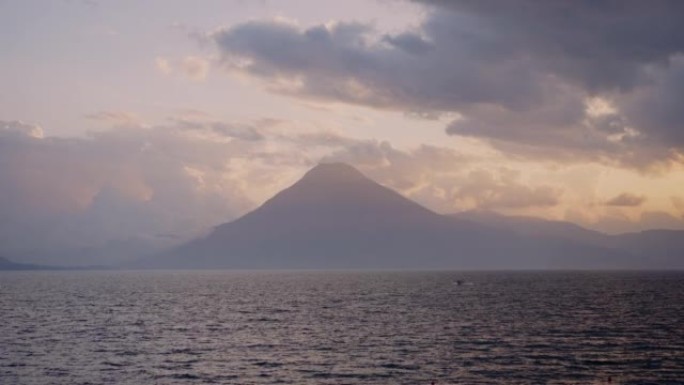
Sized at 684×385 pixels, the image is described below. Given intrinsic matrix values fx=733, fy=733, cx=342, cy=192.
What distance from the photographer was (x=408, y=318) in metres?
119

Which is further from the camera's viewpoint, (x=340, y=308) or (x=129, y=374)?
(x=340, y=308)

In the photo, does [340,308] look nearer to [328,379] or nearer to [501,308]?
[501,308]

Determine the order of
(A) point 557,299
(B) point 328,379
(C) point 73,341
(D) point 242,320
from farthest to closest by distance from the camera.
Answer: (A) point 557,299 < (D) point 242,320 < (C) point 73,341 < (B) point 328,379

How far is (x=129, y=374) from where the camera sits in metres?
67.4

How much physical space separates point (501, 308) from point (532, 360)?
6652cm

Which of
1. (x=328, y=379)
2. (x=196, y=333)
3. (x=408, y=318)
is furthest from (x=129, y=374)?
(x=408, y=318)

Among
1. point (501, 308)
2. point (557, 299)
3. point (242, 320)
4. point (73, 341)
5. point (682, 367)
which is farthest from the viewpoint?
point (557, 299)

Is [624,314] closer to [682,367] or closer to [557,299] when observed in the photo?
[557,299]

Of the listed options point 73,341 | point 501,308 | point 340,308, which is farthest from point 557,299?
point 73,341

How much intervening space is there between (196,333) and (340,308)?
48655 millimetres

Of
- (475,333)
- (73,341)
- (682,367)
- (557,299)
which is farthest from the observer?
(557,299)

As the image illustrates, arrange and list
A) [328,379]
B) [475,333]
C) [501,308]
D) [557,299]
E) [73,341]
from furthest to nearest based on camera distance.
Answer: [557,299] < [501,308] < [475,333] < [73,341] < [328,379]

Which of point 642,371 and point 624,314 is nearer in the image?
point 642,371

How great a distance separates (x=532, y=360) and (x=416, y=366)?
474 inches
